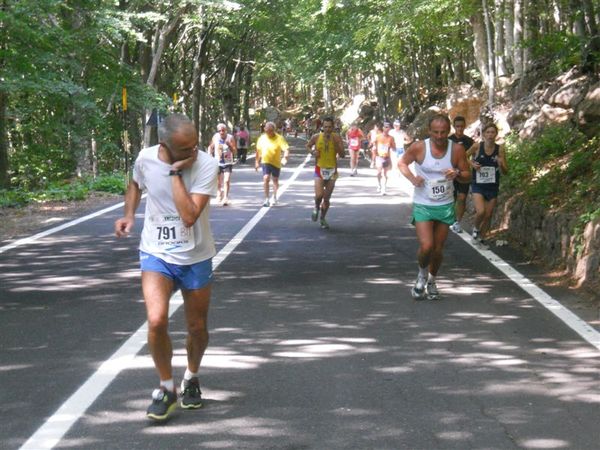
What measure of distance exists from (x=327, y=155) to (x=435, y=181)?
22.7 feet

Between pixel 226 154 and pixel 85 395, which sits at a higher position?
pixel 226 154

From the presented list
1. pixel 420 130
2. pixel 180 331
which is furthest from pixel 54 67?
pixel 420 130

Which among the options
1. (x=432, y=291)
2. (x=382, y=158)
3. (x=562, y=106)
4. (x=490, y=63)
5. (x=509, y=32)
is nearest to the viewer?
(x=432, y=291)

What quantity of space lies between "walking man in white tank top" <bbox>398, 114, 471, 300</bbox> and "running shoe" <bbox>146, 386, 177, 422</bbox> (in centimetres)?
434

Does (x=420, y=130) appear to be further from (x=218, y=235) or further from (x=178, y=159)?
(x=178, y=159)

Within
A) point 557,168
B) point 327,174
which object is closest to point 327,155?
point 327,174

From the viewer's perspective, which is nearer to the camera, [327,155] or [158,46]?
[327,155]

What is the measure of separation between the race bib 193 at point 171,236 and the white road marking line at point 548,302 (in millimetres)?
3406

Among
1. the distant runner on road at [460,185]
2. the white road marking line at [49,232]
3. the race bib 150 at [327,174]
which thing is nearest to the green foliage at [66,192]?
the white road marking line at [49,232]

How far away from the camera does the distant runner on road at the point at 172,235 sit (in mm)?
5418

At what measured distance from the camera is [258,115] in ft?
330

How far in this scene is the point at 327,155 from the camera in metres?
16.2

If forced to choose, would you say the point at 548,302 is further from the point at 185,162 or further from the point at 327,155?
the point at 327,155

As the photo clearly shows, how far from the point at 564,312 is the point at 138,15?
20293 millimetres
